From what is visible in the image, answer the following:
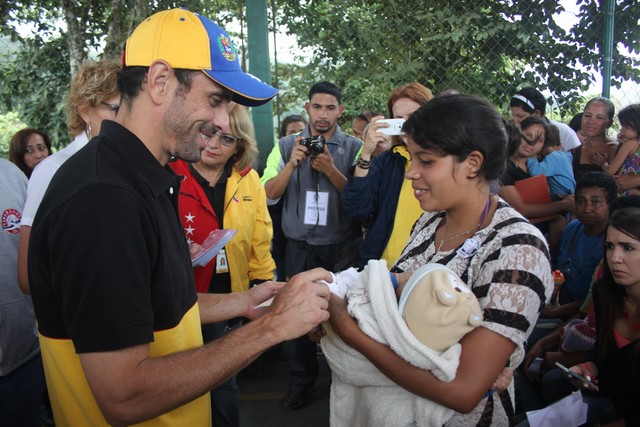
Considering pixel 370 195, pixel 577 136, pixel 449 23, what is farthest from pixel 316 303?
pixel 577 136

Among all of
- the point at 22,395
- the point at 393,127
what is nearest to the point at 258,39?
the point at 393,127

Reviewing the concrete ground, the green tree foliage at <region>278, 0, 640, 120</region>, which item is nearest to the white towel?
the concrete ground

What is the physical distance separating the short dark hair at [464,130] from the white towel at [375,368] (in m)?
0.47

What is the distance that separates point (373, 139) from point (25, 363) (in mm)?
2497

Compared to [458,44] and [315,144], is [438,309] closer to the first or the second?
[315,144]

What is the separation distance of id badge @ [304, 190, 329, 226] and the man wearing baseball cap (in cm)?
229

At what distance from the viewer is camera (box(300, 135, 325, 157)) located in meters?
3.84

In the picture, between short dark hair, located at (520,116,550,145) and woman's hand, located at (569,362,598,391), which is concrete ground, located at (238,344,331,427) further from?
short dark hair, located at (520,116,550,145)

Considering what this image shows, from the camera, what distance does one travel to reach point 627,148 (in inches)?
165

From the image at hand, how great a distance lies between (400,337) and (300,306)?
331 mm

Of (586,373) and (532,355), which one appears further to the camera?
(532,355)

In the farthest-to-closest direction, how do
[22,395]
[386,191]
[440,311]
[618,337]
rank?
[386,191]
[618,337]
[22,395]
[440,311]

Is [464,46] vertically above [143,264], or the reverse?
[464,46]

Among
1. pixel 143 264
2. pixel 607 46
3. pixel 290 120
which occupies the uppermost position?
pixel 607 46
